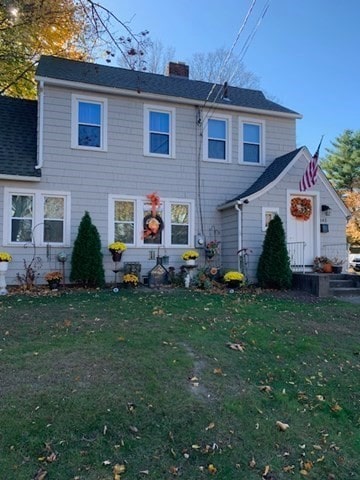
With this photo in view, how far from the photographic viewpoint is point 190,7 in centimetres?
974

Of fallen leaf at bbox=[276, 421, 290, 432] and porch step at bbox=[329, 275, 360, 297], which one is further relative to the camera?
porch step at bbox=[329, 275, 360, 297]

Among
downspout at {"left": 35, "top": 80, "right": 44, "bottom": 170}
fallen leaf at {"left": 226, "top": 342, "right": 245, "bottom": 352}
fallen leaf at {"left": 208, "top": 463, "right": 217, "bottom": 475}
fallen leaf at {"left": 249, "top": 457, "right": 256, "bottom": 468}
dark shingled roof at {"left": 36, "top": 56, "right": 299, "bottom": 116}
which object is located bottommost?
fallen leaf at {"left": 249, "top": 457, "right": 256, "bottom": 468}

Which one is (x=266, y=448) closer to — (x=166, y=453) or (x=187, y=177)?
(x=166, y=453)

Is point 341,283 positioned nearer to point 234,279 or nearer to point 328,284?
point 328,284

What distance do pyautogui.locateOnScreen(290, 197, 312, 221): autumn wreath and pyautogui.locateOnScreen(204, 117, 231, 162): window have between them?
8.03ft

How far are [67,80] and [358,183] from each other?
30425 millimetres

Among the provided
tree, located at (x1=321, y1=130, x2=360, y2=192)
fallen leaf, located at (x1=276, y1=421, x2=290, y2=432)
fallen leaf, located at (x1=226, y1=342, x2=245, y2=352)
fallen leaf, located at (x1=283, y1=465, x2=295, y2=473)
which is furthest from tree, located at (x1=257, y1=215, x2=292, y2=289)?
tree, located at (x1=321, y1=130, x2=360, y2=192)

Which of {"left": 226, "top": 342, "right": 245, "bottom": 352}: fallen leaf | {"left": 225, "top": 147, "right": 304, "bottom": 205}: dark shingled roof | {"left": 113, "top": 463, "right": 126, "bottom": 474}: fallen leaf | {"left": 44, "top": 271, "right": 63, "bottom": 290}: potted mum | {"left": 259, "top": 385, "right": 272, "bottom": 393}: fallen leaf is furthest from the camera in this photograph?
{"left": 225, "top": 147, "right": 304, "bottom": 205}: dark shingled roof

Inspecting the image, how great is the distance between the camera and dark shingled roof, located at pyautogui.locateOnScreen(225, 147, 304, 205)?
11.7 m

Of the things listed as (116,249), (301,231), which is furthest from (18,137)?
(301,231)

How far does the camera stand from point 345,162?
3700 cm

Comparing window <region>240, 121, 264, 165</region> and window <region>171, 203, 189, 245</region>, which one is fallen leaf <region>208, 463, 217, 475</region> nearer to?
window <region>171, 203, 189, 245</region>

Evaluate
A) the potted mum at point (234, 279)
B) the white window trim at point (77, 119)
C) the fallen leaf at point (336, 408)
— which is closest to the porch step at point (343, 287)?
the potted mum at point (234, 279)

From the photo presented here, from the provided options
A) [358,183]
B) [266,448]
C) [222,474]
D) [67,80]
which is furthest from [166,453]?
[358,183]
